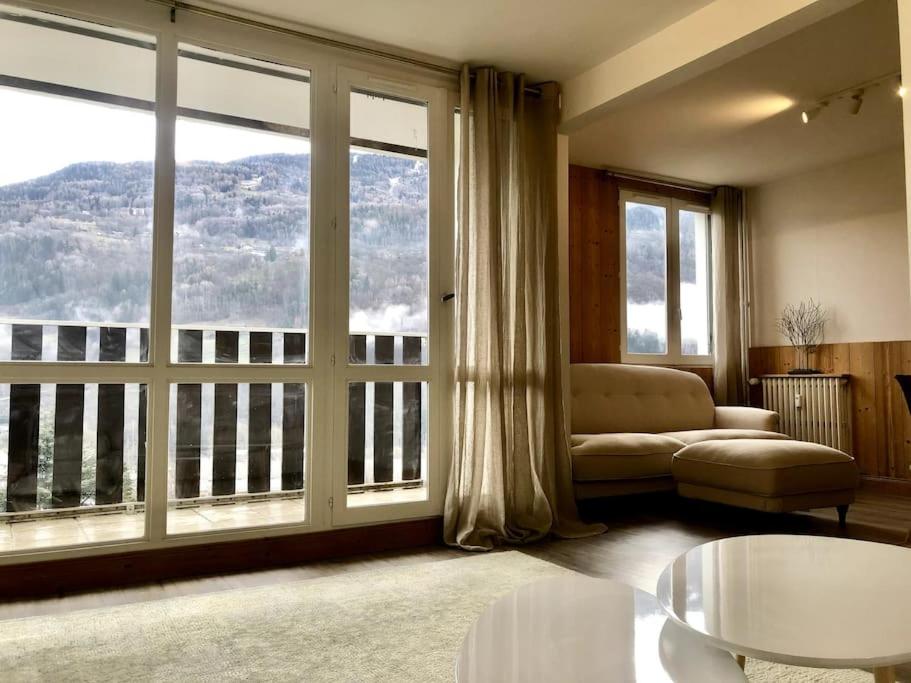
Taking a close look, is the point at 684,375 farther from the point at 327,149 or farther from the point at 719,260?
the point at 327,149

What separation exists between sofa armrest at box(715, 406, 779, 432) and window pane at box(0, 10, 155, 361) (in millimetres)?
4285

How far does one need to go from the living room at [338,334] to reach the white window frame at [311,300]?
0.05ft

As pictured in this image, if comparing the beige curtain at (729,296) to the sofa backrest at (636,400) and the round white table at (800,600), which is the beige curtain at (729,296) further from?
the round white table at (800,600)

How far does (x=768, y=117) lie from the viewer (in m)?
4.94

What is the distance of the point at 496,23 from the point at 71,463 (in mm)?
2803

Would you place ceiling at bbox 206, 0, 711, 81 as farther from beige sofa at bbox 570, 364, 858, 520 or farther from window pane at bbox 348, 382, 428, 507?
beige sofa at bbox 570, 364, 858, 520

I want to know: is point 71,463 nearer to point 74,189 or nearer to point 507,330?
point 74,189

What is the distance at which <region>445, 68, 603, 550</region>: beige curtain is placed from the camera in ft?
12.6

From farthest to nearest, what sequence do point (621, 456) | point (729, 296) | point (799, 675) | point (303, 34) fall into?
point (729, 296) → point (621, 456) → point (303, 34) → point (799, 675)

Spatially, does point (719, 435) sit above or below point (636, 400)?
below

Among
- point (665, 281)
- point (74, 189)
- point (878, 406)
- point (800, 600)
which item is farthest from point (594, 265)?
point (800, 600)

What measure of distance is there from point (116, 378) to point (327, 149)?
151 centimetres

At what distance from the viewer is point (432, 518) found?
3.86 m

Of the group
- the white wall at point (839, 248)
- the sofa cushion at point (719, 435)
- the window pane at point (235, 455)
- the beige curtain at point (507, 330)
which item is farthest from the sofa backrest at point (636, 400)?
the window pane at point (235, 455)
